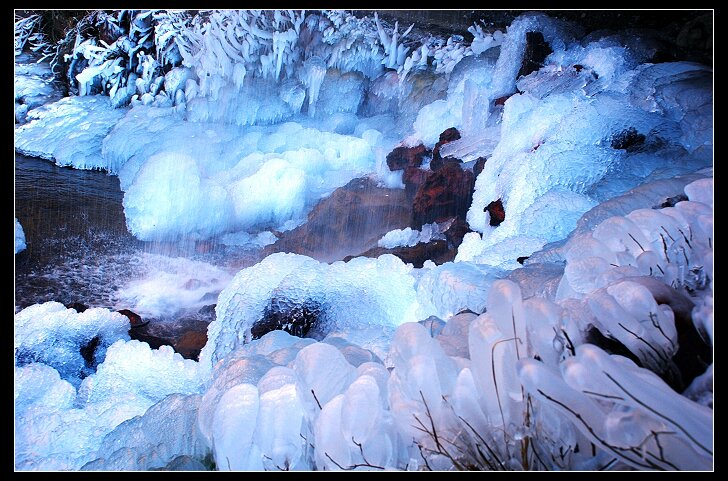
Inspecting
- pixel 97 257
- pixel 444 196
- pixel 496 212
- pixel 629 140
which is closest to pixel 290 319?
pixel 496 212

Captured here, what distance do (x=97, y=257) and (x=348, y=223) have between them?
5.20ft

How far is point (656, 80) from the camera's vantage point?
282cm

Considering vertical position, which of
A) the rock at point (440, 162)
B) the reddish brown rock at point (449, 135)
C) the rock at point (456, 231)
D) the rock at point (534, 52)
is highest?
the rock at point (534, 52)

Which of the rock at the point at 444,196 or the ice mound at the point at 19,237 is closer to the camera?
the ice mound at the point at 19,237

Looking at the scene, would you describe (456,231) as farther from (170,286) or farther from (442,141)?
(170,286)

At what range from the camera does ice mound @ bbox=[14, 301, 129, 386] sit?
265 cm

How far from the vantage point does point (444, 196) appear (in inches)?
139

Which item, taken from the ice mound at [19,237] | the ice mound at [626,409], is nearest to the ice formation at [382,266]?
the ice mound at [626,409]

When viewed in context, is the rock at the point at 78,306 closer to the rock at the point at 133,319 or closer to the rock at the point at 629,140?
the rock at the point at 133,319

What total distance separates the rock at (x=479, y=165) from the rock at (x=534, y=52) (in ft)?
2.06

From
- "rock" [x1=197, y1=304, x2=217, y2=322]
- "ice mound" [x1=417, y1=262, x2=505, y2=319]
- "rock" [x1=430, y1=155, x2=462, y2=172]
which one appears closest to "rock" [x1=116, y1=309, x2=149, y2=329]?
"rock" [x1=197, y1=304, x2=217, y2=322]

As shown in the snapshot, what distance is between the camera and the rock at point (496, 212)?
9.87 feet

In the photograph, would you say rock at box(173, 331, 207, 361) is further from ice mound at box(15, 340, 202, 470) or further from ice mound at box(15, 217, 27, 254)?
ice mound at box(15, 217, 27, 254)

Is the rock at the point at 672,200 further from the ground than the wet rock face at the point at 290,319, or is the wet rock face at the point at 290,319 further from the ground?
the rock at the point at 672,200
